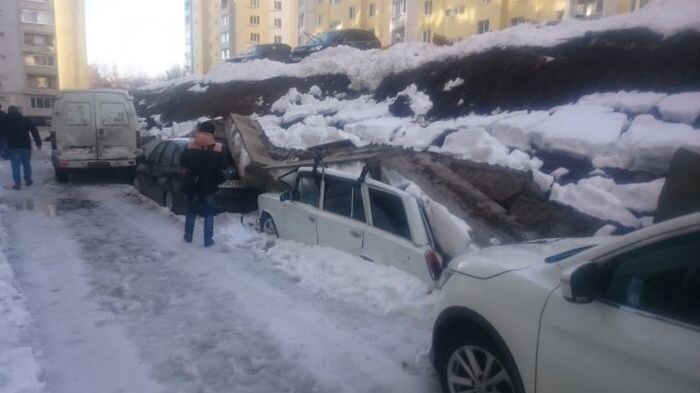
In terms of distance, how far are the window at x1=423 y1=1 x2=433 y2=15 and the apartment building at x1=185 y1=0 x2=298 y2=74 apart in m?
26.8

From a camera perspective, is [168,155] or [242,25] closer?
[168,155]

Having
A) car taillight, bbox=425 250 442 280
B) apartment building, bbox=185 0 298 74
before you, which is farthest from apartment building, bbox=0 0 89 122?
car taillight, bbox=425 250 442 280

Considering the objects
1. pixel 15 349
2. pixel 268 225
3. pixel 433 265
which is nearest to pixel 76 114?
pixel 268 225

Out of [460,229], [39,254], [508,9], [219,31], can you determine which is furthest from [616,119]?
[219,31]

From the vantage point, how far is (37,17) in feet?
194

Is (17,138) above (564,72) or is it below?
below

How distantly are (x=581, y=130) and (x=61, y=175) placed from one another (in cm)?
1168

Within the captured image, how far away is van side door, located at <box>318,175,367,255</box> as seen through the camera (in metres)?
5.79

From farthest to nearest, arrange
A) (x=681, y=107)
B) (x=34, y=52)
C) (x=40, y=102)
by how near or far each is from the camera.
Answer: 1. (x=34, y=52)
2. (x=40, y=102)
3. (x=681, y=107)

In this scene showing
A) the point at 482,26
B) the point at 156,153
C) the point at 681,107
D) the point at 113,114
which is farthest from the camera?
the point at 482,26

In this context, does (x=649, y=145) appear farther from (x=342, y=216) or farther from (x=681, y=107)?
(x=342, y=216)

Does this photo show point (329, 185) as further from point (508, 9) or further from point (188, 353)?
point (508, 9)

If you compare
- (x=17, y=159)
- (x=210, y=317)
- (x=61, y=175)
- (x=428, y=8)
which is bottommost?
(x=210, y=317)

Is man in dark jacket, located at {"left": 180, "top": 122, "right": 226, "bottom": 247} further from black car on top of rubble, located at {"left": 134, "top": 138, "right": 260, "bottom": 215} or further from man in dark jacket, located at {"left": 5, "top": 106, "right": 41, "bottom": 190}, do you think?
man in dark jacket, located at {"left": 5, "top": 106, "right": 41, "bottom": 190}
